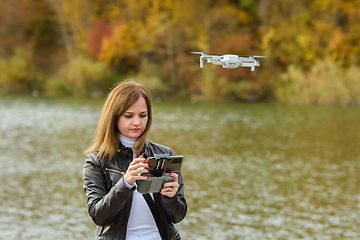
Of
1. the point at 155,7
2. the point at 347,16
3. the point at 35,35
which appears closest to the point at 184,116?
the point at 155,7

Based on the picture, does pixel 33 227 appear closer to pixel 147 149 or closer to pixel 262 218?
pixel 262 218

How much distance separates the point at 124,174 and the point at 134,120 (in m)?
0.29

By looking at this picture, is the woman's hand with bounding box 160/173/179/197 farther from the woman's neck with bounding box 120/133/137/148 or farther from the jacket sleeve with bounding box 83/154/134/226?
the woman's neck with bounding box 120/133/137/148

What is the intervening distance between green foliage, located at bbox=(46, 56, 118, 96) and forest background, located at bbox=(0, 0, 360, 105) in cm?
11

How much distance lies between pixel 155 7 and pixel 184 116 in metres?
21.0

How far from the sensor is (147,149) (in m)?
2.57

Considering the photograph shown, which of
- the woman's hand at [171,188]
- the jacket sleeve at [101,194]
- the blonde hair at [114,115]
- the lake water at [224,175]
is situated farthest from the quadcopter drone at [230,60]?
the lake water at [224,175]

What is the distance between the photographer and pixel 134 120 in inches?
98.3

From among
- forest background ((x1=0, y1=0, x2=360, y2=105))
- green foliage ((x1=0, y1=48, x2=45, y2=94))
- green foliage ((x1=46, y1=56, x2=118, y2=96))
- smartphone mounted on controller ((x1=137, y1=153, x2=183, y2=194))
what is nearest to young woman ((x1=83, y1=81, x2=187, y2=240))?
smartphone mounted on controller ((x1=137, y1=153, x2=183, y2=194))

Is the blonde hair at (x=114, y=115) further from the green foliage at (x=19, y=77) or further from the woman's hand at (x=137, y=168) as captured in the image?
the green foliage at (x=19, y=77)

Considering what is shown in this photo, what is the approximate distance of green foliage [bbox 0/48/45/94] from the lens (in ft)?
165

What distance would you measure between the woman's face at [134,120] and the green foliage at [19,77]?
5075cm

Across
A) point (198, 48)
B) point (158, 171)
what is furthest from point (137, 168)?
point (198, 48)

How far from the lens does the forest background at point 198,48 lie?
42.2 metres
